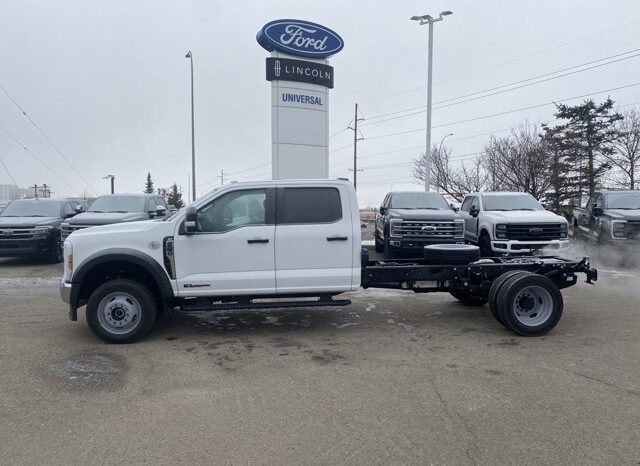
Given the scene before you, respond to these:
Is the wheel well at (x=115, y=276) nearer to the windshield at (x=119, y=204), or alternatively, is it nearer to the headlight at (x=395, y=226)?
the headlight at (x=395, y=226)

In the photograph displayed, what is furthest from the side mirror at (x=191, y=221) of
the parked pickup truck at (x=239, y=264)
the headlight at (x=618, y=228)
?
the headlight at (x=618, y=228)

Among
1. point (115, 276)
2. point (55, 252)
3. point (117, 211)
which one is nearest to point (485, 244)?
point (117, 211)

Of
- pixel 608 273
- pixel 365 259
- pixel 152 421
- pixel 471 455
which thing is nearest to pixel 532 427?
pixel 471 455

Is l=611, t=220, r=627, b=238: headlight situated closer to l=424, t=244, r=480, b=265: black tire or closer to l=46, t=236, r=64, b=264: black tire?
l=424, t=244, r=480, b=265: black tire

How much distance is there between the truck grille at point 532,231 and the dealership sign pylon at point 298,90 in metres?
6.63

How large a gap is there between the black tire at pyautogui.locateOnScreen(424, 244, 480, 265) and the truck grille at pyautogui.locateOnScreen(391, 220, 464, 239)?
214 inches

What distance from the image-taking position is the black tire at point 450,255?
7.55 m

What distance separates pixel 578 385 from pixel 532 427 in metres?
1.24

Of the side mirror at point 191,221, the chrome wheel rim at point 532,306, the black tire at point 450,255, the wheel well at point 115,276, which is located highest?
the side mirror at point 191,221

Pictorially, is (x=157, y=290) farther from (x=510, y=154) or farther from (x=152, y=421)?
(x=510, y=154)

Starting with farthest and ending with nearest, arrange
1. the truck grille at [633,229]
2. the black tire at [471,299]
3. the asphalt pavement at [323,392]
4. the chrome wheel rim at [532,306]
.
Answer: the truck grille at [633,229], the black tire at [471,299], the chrome wheel rim at [532,306], the asphalt pavement at [323,392]

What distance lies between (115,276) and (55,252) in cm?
915

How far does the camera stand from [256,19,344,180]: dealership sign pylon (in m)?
16.7

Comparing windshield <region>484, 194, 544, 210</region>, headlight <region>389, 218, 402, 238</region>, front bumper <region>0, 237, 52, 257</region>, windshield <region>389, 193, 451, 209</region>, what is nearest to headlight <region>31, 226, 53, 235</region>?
front bumper <region>0, 237, 52, 257</region>
